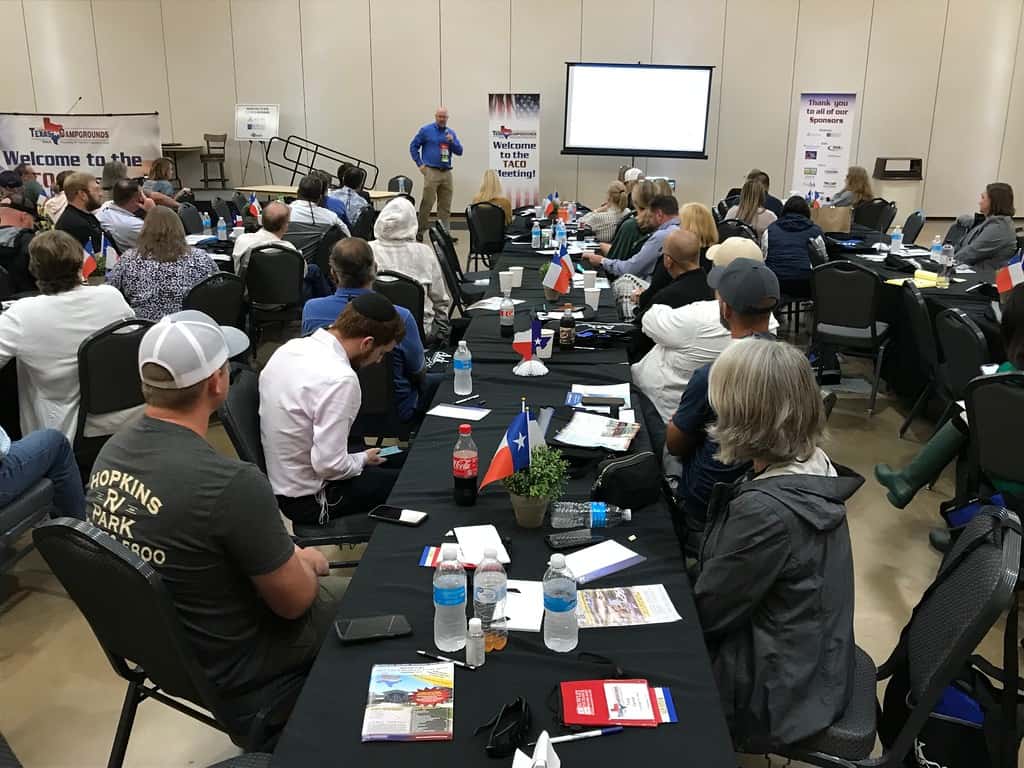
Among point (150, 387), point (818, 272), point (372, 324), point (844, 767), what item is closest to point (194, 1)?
point (818, 272)

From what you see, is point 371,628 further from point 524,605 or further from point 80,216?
point 80,216

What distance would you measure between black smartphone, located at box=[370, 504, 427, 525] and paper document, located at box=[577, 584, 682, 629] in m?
0.57

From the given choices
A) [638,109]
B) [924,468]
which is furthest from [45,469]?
[638,109]

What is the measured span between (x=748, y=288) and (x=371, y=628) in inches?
74.3

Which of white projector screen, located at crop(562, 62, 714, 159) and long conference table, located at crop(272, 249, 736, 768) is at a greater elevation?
white projector screen, located at crop(562, 62, 714, 159)

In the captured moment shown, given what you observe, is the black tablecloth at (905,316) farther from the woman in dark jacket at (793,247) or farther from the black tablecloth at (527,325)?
the black tablecloth at (527,325)

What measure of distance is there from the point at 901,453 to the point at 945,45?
10.7 meters

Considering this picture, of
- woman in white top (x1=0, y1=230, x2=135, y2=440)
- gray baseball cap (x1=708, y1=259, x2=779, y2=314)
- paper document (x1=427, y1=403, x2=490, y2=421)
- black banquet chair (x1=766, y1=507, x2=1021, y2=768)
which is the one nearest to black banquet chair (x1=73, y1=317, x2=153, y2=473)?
woman in white top (x1=0, y1=230, x2=135, y2=440)

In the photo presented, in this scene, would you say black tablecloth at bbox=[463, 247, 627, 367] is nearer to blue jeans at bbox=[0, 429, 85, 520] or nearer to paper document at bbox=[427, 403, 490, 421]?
paper document at bbox=[427, 403, 490, 421]

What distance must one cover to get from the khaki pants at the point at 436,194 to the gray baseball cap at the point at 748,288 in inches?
368

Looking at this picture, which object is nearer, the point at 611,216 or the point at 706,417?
the point at 706,417

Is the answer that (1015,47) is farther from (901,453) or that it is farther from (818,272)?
(901,453)

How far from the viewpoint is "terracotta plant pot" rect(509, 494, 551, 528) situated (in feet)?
7.39

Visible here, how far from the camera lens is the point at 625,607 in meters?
1.95
